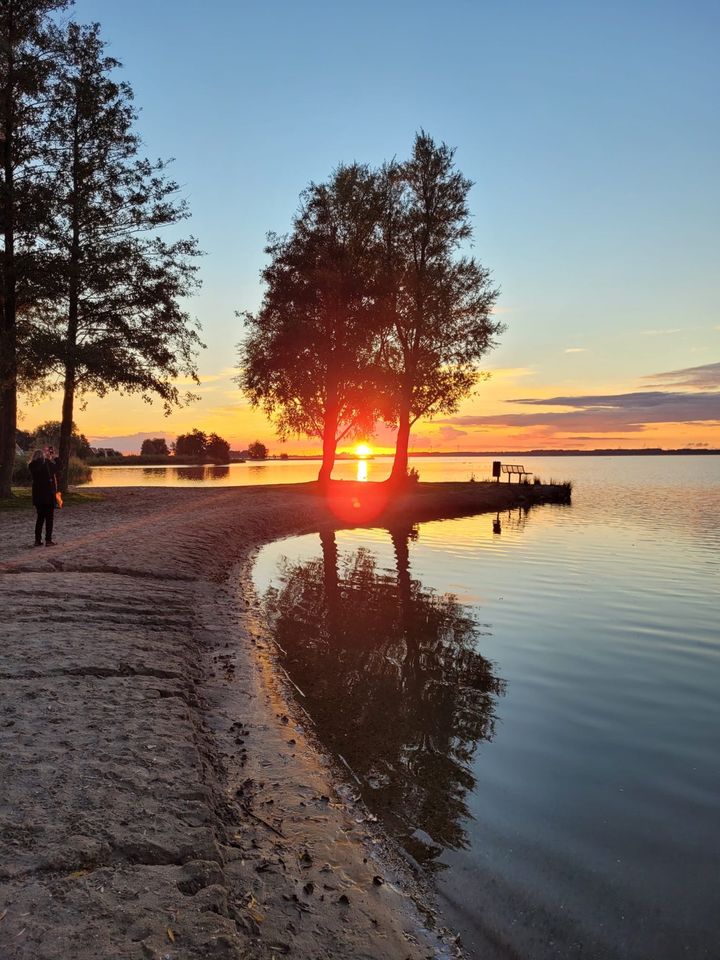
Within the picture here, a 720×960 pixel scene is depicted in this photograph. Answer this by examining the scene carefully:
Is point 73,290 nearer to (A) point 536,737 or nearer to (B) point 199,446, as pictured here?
(A) point 536,737

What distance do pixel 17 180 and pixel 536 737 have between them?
30521mm

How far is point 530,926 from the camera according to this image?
442 centimetres

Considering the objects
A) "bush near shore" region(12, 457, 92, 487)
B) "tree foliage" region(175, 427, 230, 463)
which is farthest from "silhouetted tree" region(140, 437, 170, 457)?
"bush near shore" region(12, 457, 92, 487)

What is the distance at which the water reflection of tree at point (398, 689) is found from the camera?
20.0ft

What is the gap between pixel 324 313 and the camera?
39.1 meters

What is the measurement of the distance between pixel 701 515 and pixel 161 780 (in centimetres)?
4132

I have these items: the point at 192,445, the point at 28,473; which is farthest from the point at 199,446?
the point at 28,473

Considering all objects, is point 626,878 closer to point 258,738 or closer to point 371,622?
point 258,738

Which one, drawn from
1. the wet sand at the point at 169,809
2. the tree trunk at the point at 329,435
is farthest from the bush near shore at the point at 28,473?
the wet sand at the point at 169,809

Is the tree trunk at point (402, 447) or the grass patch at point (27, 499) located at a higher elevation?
the tree trunk at point (402, 447)

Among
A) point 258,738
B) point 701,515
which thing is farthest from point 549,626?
point 701,515

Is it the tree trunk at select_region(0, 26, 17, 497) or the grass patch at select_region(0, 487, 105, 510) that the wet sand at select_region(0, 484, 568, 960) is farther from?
the tree trunk at select_region(0, 26, 17, 497)

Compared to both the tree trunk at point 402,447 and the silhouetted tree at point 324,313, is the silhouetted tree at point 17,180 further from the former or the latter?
the tree trunk at point 402,447

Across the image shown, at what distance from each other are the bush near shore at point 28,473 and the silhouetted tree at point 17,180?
49.4 ft
